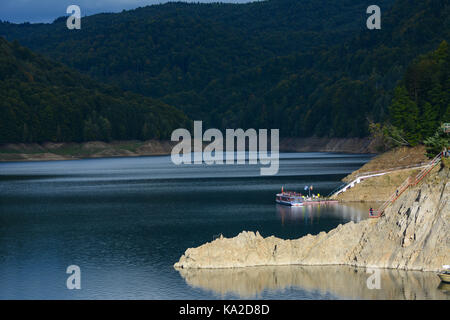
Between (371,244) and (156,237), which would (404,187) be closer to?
(371,244)

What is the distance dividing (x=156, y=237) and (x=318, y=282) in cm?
2677

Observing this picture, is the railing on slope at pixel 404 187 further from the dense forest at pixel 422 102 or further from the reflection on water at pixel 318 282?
the dense forest at pixel 422 102

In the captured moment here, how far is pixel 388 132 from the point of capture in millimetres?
127500

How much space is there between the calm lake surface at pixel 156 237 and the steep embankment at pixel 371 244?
1.22 metres

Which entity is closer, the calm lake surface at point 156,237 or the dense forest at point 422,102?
the calm lake surface at point 156,237

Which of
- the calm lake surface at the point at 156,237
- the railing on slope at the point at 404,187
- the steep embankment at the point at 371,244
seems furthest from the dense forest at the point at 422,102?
the steep embankment at the point at 371,244

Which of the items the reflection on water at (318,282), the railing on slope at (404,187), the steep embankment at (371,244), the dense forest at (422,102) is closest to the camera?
the reflection on water at (318,282)

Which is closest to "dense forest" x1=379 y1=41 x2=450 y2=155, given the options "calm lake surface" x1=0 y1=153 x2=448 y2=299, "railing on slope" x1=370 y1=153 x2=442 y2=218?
"calm lake surface" x1=0 y1=153 x2=448 y2=299

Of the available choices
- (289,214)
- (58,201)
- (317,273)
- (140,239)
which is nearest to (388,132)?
(289,214)

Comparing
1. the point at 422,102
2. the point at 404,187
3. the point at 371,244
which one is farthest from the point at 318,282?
the point at 422,102

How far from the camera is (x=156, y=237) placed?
238 feet

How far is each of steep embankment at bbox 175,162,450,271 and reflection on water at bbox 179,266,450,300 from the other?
2.70 ft

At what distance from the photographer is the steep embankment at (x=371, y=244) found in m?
50.6
